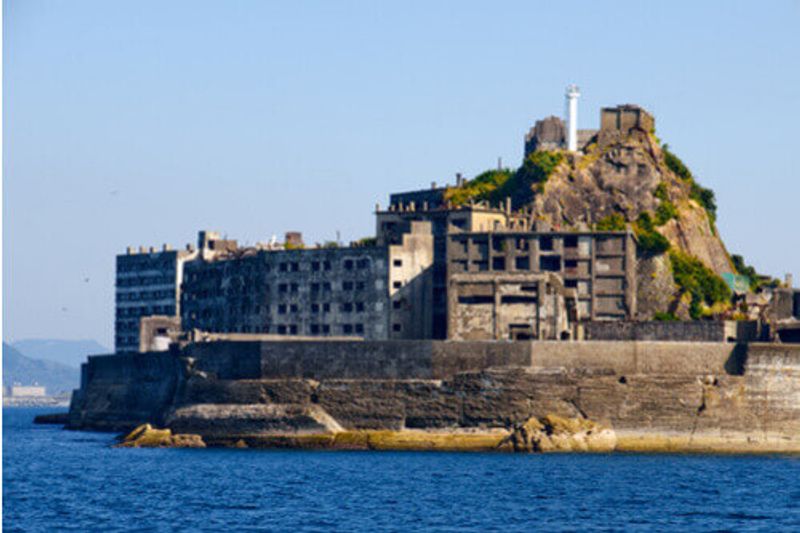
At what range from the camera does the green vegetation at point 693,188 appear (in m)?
110

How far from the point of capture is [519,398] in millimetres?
67625

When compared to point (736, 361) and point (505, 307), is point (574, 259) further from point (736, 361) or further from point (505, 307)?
point (736, 361)

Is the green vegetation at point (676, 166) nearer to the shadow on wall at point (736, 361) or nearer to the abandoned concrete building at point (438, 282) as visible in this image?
the abandoned concrete building at point (438, 282)

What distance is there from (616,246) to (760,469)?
127 ft

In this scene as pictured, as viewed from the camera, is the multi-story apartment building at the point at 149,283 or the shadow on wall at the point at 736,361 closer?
the shadow on wall at the point at 736,361

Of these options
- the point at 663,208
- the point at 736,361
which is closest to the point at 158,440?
the point at 736,361

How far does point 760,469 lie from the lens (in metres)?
59.4

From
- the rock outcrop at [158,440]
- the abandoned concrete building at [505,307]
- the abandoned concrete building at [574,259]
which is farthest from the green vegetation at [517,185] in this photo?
the rock outcrop at [158,440]

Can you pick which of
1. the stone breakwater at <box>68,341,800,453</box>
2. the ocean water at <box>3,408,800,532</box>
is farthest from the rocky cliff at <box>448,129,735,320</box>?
the ocean water at <box>3,408,800,532</box>

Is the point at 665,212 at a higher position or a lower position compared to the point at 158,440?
higher

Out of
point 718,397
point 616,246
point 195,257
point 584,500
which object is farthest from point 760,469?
point 195,257

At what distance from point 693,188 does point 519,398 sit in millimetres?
48521

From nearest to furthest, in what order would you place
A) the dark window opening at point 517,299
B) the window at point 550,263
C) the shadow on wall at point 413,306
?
the dark window opening at point 517,299 < the shadow on wall at point 413,306 < the window at point 550,263

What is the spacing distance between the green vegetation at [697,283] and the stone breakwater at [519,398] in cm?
3244
